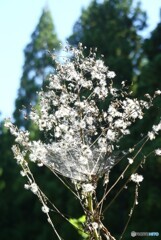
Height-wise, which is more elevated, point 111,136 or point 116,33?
point 116,33

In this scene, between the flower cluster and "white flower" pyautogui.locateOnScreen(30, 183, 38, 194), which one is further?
the flower cluster

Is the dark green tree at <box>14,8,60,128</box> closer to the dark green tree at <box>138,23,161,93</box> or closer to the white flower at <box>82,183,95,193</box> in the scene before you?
the dark green tree at <box>138,23,161,93</box>

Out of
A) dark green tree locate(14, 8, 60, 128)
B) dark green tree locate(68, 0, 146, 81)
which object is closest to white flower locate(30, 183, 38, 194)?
dark green tree locate(68, 0, 146, 81)

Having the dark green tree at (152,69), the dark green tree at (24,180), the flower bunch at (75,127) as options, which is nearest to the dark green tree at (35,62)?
the dark green tree at (24,180)

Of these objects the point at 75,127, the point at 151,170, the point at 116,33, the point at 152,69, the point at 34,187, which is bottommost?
the point at 34,187

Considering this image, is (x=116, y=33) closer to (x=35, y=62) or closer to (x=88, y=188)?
(x=35, y=62)

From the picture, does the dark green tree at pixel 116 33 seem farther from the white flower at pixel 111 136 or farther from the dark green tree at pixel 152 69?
the white flower at pixel 111 136

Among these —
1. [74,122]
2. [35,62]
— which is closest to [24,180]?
[35,62]

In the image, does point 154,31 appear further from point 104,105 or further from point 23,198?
point 23,198
